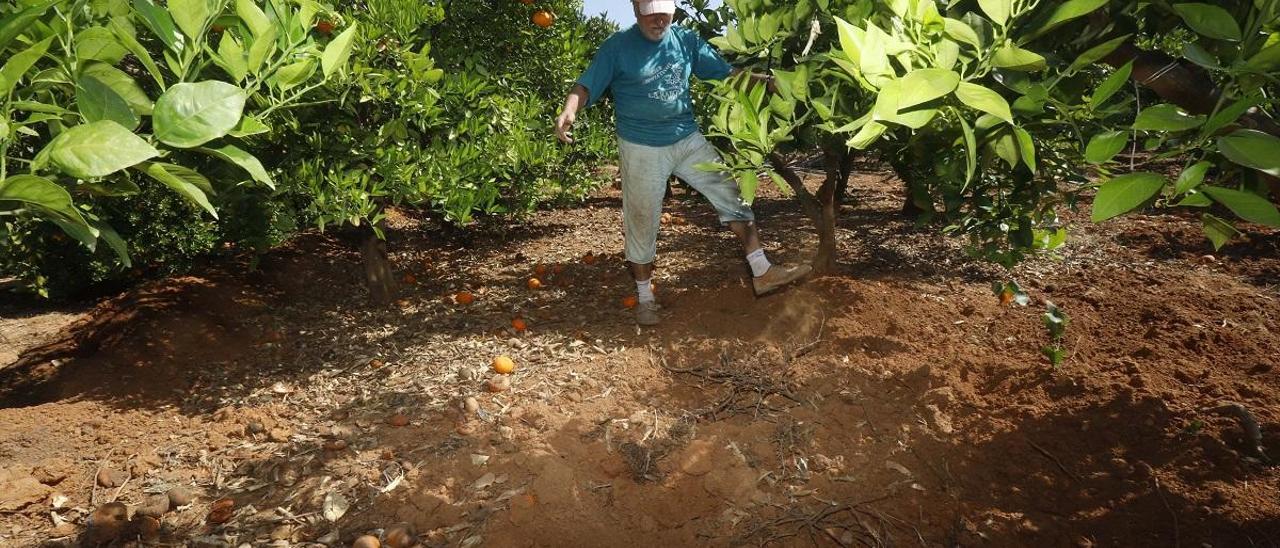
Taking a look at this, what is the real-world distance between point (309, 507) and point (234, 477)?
18.3 inches

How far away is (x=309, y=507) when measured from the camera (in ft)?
8.68

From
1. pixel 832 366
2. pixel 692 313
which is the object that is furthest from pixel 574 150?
pixel 832 366

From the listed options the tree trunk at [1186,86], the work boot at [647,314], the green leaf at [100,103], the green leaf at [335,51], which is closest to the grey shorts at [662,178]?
the work boot at [647,314]

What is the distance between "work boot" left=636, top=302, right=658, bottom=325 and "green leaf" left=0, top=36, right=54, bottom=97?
3113 mm

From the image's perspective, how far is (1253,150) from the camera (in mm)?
943

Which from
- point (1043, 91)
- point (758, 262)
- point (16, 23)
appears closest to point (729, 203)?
point (758, 262)

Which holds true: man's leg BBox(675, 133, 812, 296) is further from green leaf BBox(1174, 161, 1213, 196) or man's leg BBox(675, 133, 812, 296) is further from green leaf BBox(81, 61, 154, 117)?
green leaf BBox(81, 61, 154, 117)

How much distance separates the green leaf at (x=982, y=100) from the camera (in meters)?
0.92

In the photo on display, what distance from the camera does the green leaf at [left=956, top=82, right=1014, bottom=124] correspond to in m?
0.92

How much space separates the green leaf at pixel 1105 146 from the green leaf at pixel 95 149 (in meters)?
1.35

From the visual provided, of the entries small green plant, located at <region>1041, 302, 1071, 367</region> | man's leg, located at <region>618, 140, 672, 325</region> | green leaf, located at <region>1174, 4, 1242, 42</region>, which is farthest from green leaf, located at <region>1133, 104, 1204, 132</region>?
man's leg, located at <region>618, 140, 672, 325</region>

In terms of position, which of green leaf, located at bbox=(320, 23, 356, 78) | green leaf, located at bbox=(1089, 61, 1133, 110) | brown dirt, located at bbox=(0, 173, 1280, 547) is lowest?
brown dirt, located at bbox=(0, 173, 1280, 547)

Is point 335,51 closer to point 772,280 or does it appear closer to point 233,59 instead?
point 233,59

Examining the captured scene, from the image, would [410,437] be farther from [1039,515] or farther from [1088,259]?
[1088,259]
